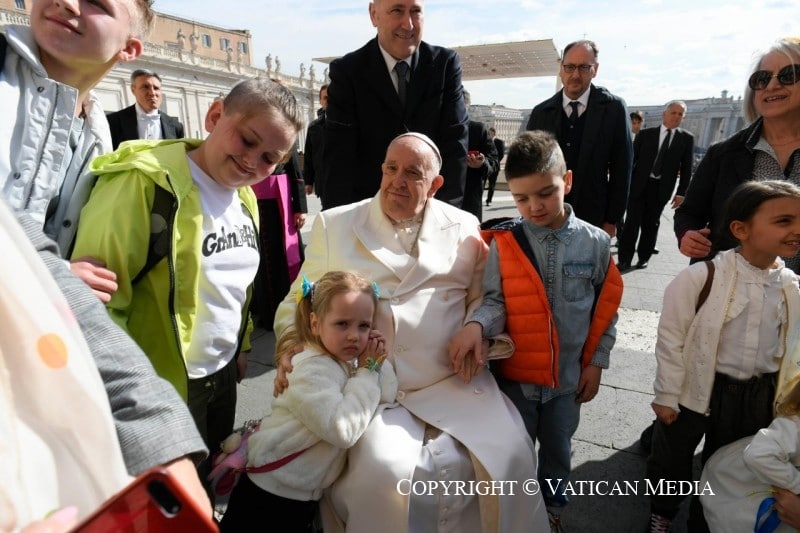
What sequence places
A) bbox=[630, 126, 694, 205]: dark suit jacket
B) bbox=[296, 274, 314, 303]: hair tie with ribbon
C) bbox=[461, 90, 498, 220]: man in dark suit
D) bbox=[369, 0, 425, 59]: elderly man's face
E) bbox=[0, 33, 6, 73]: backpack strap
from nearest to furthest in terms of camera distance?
1. bbox=[0, 33, 6, 73]: backpack strap
2. bbox=[296, 274, 314, 303]: hair tie with ribbon
3. bbox=[369, 0, 425, 59]: elderly man's face
4. bbox=[461, 90, 498, 220]: man in dark suit
5. bbox=[630, 126, 694, 205]: dark suit jacket

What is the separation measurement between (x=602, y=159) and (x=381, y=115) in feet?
6.78

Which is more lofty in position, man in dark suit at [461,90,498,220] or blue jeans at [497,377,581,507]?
man in dark suit at [461,90,498,220]

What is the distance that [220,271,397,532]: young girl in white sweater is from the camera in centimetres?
156

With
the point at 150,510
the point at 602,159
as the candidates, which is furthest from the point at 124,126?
the point at 150,510

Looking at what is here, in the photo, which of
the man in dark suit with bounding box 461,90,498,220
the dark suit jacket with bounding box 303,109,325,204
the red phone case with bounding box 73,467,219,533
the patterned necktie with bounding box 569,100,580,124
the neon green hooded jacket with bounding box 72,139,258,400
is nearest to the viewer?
the red phone case with bounding box 73,467,219,533

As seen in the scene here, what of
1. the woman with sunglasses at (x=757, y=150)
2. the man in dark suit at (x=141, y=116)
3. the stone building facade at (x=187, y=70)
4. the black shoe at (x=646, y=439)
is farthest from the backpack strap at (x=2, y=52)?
the stone building facade at (x=187, y=70)

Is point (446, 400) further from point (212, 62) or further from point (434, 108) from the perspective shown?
point (212, 62)

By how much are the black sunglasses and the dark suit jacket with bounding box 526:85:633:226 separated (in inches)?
64.9

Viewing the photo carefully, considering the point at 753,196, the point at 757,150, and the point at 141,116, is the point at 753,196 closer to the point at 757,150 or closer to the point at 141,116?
the point at 757,150

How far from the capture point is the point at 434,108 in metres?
3.07

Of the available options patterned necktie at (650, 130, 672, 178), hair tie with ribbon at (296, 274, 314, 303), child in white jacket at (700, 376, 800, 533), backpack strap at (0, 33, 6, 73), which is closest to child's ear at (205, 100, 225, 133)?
backpack strap at (0, 33, 6, 73)

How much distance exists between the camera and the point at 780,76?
2.09 metres

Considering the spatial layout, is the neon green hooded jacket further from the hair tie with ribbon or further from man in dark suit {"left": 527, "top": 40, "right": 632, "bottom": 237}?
man in dark suit {"left": 527, "top": 40, "right": 632, "bottom": 237}

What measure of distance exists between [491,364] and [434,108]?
1822mm
